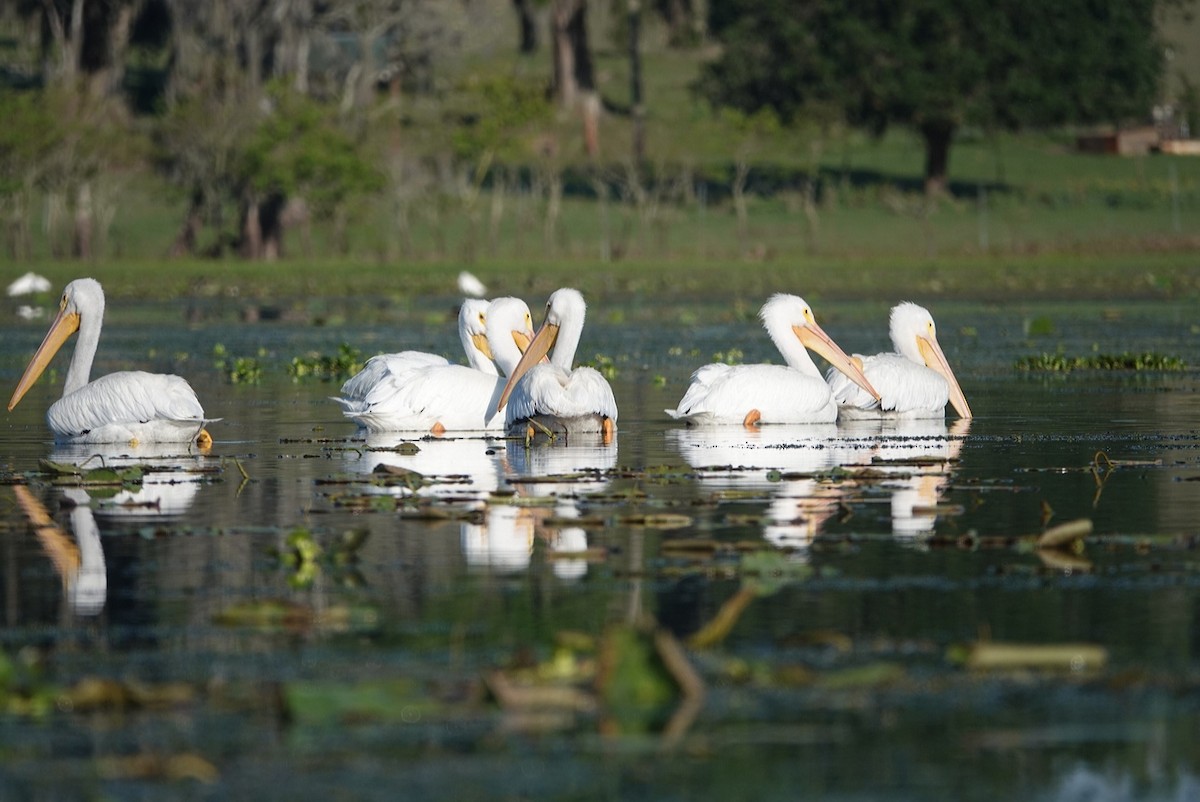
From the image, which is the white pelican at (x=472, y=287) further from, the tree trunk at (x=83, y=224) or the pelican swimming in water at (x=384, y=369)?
the pelican swimming in water at (x=384, y=369)

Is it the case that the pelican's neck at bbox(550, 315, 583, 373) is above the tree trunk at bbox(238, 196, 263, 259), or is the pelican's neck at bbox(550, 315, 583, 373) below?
below

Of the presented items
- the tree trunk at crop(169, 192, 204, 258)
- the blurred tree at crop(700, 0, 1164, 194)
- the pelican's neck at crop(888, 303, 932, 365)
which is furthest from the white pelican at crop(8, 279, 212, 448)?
the blurred tree at crop(700, 0, 1164, 194)

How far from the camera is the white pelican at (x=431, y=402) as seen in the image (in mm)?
13133

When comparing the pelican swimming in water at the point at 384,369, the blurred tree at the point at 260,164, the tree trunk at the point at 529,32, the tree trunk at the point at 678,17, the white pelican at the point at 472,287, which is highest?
the tree trunk at the point at 529,32

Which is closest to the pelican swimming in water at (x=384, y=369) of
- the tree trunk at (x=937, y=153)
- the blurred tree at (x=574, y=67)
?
the tree trunk at (x=937, y=153)

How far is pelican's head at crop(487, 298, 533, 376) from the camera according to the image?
14656 mm

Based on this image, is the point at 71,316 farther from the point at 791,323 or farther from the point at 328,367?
the point at 328,367

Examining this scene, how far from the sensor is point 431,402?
1326cm

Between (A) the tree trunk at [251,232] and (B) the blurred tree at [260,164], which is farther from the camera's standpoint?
(A) the tree trunk at [251,232]

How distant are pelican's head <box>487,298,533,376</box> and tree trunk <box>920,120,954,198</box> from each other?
162ft

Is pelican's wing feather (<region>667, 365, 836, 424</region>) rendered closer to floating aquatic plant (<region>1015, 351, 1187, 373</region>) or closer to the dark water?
the dark water

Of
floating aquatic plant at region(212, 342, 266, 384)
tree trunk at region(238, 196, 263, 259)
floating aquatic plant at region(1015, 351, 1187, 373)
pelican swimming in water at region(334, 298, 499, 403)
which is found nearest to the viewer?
pelican swimming in water at region(334, 298, 499, 403)

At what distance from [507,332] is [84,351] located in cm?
282

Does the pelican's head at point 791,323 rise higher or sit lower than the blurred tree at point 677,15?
lower
